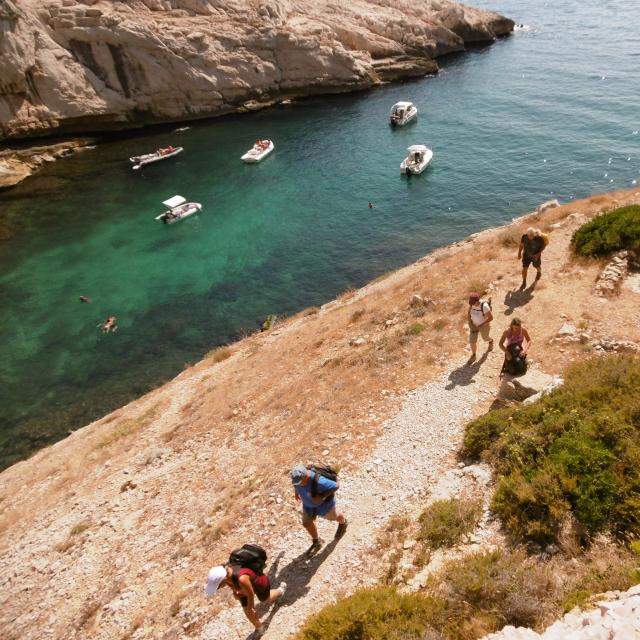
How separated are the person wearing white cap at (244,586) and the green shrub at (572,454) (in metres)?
4.86

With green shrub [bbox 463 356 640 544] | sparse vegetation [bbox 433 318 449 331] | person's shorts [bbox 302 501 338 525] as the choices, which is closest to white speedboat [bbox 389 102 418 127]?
sparse vegetation [bbox 433 318 449 331]

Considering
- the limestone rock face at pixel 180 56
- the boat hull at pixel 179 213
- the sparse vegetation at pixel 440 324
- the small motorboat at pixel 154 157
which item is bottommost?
the sparse vegetation at pixel 440 324

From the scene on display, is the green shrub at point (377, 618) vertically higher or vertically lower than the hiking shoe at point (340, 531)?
higher

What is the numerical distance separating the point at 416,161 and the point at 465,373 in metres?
39.5

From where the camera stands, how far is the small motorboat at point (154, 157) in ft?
185

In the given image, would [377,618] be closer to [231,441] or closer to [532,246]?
[231,441]

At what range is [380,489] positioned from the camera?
11641 mm

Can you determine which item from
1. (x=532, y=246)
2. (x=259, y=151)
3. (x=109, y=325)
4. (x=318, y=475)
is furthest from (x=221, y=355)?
(x=259, y=151)

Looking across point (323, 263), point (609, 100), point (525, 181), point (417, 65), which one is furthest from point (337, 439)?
point (417, 65)

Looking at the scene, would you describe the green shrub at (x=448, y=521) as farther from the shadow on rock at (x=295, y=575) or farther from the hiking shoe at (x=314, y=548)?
the hiking shoe at (x=314, y=548)

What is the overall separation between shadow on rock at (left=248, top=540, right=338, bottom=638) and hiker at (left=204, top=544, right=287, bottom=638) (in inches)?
17.6

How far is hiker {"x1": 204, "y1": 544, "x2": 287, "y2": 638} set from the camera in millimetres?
8328

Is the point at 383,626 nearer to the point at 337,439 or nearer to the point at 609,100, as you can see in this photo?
the point at 337,439

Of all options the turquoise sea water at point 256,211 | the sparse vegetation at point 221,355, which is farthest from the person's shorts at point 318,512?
the turquoise sea water at point 256,211
